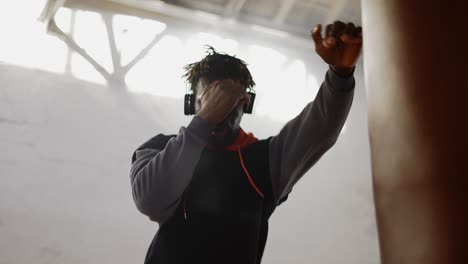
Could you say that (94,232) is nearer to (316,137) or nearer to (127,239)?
(127,239)

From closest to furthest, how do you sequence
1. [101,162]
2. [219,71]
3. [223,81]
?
[223,81] < [219,71] < [101,162]

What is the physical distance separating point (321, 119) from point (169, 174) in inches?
14.0

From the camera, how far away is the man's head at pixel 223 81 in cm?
136

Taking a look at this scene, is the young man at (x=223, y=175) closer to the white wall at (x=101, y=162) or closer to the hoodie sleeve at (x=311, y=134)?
the hoodie sleeve at (x=311, y=134)

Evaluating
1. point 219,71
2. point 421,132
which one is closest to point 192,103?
point 219,71

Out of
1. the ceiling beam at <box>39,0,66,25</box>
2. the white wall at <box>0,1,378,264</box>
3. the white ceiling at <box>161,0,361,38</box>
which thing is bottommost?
the white wall at <box>0,1,378,264</box>

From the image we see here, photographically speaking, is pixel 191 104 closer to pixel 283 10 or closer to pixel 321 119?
pixel 321 119

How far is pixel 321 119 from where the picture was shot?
3.69 feet

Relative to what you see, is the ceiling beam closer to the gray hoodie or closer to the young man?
the young man

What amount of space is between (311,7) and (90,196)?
102 inches

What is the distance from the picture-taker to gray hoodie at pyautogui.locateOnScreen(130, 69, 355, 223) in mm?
1114

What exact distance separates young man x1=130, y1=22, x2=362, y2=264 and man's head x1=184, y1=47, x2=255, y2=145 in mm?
15

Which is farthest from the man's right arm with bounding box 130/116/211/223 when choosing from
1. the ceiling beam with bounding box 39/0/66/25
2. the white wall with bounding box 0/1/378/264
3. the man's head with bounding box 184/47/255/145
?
the ceiling beam with bounding box 39/0/66/25

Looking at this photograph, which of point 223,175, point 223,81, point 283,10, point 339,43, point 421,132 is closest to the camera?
point 421,132
